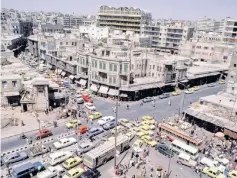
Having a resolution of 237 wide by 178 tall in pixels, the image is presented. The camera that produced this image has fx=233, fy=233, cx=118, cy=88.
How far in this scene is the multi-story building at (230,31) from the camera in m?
120

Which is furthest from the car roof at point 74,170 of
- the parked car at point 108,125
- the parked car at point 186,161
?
the parked car at point 186,161

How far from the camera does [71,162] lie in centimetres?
3612

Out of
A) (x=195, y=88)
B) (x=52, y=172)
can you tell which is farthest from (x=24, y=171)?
(x=195, y=88)

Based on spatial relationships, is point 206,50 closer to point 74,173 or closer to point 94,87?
point 94,87

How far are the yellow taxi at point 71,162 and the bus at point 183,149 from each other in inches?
655

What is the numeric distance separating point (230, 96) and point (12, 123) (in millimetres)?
51204

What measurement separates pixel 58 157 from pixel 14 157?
6812mm

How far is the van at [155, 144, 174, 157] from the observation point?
40059mm

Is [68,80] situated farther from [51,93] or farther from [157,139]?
[157,139]

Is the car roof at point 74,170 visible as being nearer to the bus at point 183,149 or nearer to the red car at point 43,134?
the red car at point 43,134

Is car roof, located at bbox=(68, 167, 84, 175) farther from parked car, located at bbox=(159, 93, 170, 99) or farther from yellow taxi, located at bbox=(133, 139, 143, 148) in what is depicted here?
parked car, located at bbox=(159, 93, 170, 99)

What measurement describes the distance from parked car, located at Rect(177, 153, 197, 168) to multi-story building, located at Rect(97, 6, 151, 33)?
11059 cm

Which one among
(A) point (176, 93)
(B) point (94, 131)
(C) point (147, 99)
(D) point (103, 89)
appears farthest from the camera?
(A) point (176, 93)

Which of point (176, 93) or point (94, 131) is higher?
point (176, 93)
